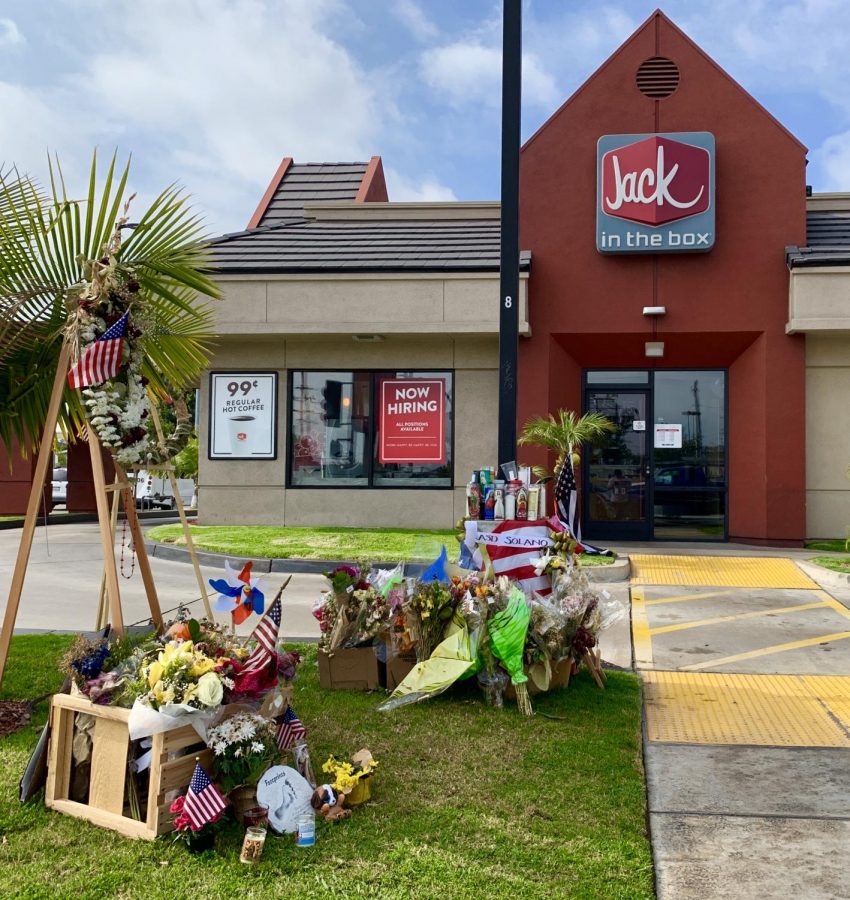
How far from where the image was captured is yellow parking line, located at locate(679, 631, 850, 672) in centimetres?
702

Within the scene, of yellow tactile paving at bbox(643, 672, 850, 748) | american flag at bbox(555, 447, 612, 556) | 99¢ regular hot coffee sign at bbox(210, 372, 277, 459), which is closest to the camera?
yellow tactile paving at bbox(643, 672, 850, 748)

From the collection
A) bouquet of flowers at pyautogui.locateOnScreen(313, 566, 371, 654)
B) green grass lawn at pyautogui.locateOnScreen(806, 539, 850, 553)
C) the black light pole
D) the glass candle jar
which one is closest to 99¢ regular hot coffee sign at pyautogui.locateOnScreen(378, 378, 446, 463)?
green grass lawn at pyautogui.locateOnScreen(806, 539, 850, 553)

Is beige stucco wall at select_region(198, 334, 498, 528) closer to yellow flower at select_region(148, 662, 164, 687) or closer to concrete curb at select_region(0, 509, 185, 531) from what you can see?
concrete curb at select_region(0, 509, 185, 531)

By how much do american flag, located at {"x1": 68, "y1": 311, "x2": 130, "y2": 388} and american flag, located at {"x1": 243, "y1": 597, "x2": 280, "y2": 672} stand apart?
1620 millimetres

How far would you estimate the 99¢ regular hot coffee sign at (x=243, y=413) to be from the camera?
16344 millimetres

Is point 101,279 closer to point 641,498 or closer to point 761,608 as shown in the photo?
point 761,608

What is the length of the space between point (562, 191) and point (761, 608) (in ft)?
28.8

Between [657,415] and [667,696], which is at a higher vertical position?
[657,415]

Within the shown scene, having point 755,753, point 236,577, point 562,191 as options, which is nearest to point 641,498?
point 562,191

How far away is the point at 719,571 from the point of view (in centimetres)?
1180

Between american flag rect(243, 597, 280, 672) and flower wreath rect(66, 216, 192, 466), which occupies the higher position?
flower wreath rect(66, 216, 192, 466)

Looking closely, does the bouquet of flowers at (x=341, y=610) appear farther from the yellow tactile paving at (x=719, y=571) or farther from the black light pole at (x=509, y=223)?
the yellow tactile paving at (x=719, y=571)

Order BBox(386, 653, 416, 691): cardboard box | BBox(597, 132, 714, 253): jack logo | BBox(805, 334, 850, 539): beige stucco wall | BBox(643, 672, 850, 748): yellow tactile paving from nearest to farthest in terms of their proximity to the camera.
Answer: BBox(643, 672, 850, 748): yellow tactile paving < BBox(386, 653, 416, 691): cardboard box < BBox(597, 132, 714, 253): jack logo < BBox(805, 334, 850, 539): beige stucco wall

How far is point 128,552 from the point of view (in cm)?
1342
